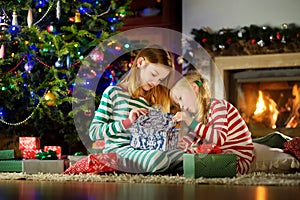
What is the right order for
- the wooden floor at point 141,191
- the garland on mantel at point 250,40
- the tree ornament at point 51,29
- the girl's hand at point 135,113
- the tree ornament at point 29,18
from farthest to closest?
the garland on mantel at point 250,40 → the tree ornament at point 51,29 → the tree ornament at point 29,18 → the girl's hand at point 135,113 → the wooden floor at point 141,191

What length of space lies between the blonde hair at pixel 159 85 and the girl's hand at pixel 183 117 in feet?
0.48

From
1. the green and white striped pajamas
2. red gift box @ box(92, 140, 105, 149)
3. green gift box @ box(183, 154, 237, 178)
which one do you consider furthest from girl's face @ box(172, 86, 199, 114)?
red gift box @ box(92, 140, 105, 149)

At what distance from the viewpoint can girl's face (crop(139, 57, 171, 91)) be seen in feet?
8.36

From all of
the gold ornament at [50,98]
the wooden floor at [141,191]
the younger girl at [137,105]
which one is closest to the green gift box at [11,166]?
the younger girl at [137,105]

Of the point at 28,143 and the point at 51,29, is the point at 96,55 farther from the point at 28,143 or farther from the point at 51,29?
the point at 28,143

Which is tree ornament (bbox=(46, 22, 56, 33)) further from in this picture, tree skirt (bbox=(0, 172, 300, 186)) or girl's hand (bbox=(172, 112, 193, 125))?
girl's hand (bbox=(172, 112, 193, 125))

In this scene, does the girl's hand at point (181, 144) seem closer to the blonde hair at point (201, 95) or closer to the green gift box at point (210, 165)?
the blonde hair at point (201, 95)

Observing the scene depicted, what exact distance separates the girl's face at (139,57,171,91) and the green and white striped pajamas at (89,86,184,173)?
105 mm

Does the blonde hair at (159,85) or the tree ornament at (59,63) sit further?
the tree ornament at (59,63)

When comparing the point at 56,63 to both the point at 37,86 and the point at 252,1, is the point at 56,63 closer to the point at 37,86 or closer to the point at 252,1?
the point at 37,86

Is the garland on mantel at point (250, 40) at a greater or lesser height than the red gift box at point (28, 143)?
greater

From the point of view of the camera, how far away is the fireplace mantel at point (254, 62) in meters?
4.72

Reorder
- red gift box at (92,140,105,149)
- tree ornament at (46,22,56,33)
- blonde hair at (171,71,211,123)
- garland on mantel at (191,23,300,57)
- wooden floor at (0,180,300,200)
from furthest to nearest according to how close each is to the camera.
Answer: garland on mantel at (191,23,300,57)
tree ornament at (46,22,56,33)
red gift box at (92,140,105,149)
blonde hair at (171,71,211,123)
wooden floor at (0,180,300,200)

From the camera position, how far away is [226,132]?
2572mm
